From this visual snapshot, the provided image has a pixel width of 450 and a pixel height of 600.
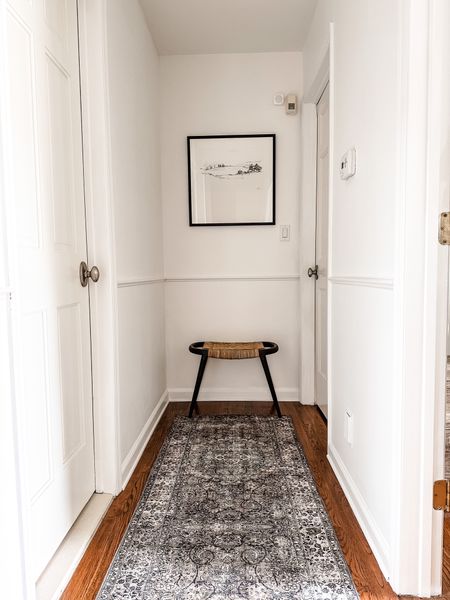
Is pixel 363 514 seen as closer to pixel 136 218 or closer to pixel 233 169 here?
pixel 136 218

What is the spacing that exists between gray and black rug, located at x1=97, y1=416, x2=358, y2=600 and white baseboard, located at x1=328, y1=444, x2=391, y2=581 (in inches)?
4.3

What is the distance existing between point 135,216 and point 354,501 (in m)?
1.58

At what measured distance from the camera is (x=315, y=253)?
8.65 feet

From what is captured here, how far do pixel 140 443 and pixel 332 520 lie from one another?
991 mm

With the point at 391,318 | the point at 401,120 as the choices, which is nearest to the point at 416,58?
the point at 401,120

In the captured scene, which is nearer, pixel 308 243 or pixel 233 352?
pixel 233 352

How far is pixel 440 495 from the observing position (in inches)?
43.0

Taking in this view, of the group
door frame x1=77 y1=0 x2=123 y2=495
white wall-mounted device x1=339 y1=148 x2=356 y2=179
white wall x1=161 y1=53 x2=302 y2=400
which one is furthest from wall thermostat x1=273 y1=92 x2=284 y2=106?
door frame x1=77 y1=0 x2=123 y2=495

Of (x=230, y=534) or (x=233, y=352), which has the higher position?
(x=233, y=352)

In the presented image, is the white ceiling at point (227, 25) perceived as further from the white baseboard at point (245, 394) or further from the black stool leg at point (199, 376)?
the white baseboard at point (245, 394)

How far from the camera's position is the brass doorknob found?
1504mm

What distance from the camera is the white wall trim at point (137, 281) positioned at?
5.73 feet

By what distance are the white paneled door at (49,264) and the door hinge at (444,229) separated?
1.04 metres

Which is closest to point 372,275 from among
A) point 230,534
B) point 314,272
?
point 230,534
